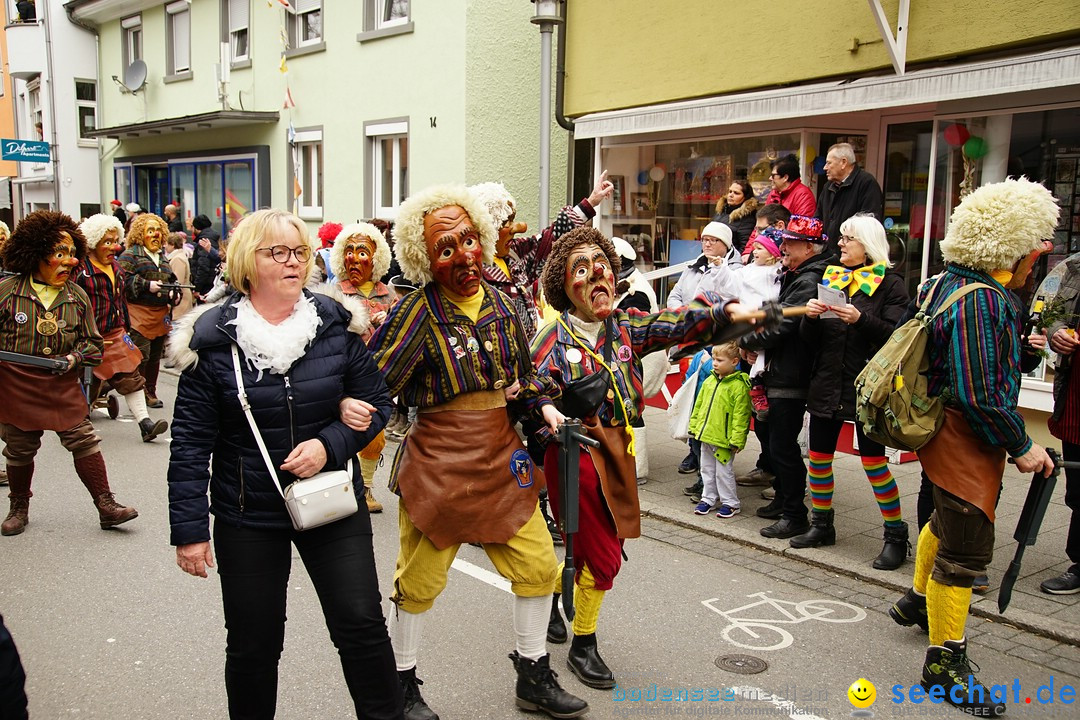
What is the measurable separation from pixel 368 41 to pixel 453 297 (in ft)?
40.8

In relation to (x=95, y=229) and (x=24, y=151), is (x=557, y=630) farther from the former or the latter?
(x=24, y=151)

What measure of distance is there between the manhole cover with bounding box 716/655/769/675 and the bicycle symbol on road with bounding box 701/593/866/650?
14 cm

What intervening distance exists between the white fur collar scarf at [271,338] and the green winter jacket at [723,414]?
4086 millimetres

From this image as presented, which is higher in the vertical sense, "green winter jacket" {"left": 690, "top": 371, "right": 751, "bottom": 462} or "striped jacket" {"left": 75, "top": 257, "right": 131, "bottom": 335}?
"striped jacket" {"left": 75, "top": 257, "right": 131, "bottom": 335}

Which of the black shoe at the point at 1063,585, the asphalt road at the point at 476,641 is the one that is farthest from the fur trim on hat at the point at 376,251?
the black shoe at the point at 1063,585

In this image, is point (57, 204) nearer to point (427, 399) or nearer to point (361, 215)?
point (361, 215)

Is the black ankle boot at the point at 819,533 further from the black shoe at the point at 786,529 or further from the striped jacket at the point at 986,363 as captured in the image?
the striped jacket at the point at 986,363

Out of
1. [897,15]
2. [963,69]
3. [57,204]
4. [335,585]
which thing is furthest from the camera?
[57,204]

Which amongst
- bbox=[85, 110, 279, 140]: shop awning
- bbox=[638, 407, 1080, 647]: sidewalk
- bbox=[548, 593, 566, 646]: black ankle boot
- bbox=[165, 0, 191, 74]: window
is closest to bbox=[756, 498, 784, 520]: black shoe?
bbox=[638, 407, 1080, 647]: sidewalk

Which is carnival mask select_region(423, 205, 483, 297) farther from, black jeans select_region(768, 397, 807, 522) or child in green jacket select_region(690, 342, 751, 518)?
child in green jacket select_region(690, 342, 751, 518)

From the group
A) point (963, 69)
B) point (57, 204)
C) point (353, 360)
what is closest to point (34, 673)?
point (353, 360)

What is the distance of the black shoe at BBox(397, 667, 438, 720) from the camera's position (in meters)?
3.75

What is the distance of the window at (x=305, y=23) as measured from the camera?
53.5 ft

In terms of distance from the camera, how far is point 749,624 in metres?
4.86
